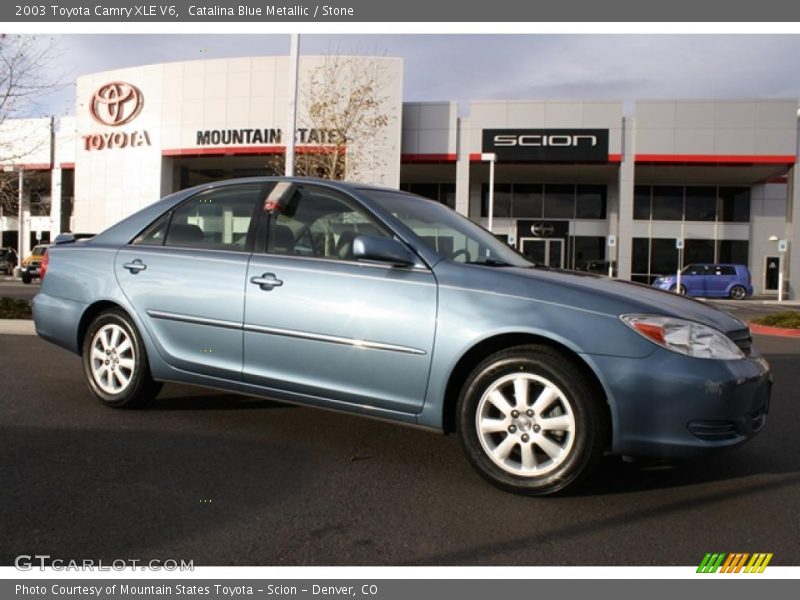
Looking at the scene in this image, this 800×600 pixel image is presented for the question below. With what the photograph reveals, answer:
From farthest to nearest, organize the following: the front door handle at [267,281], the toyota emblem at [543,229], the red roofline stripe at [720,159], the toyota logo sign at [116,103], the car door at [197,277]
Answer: the toyota emblem at [543,229]
the toyota logo sign at [116,103]
the red roofline stripe at [720,159]
the car door at [197,277]
the front door handle at [267,281]

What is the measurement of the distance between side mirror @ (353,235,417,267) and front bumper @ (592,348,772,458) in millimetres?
1145

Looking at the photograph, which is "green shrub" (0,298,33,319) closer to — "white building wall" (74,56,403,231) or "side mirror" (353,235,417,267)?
"side mirror" (353,235,417,267)

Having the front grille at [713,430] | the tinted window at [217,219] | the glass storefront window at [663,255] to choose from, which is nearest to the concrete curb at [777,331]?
the front grille at [713,430]

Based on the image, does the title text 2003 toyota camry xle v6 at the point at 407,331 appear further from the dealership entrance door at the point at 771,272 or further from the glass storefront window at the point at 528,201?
the dealership entrance door at the point at 771,272

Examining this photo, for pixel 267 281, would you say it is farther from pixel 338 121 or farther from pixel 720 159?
pixel 720 159

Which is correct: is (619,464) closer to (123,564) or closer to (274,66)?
(123,564)

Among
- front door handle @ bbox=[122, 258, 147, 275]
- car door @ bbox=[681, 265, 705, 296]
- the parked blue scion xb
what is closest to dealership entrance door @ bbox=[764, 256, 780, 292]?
the parked blue scion xb

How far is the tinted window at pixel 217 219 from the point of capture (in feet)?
14.2

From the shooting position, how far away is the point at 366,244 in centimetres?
351

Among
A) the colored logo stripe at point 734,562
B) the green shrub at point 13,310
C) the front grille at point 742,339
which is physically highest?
the front grille at point 742,339

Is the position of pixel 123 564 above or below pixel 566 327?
below

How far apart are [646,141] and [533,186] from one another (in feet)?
22.6

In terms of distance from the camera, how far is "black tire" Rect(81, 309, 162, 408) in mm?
4543
